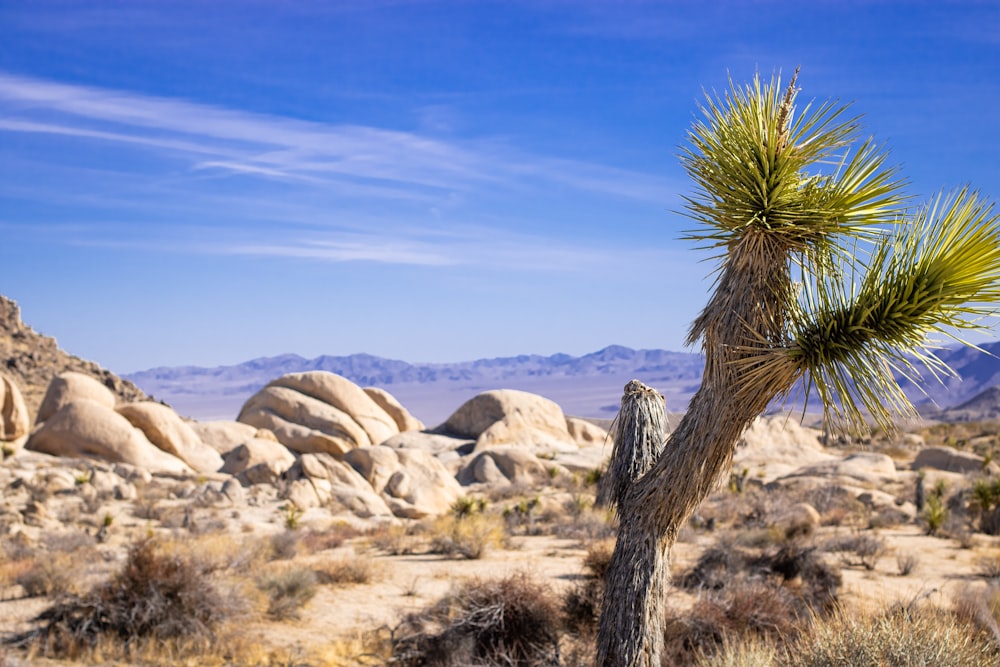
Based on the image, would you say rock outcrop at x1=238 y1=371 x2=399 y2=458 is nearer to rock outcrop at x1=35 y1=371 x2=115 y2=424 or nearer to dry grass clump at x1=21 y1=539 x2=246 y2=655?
rock outcrop at x1=35 y1=371 x2=115 y2=424

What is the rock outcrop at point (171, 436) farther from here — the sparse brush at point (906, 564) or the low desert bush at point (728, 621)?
the low desert bush at point (728, 621)

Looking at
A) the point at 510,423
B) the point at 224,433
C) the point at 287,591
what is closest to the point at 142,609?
the point at 287,591

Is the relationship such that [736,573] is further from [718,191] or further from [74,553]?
[74,553]

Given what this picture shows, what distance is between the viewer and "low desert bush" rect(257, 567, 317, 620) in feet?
37.1

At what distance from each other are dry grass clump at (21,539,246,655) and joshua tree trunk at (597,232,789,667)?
18.9 ft

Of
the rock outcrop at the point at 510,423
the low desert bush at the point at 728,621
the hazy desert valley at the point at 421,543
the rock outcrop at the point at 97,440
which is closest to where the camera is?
the low desert bush at the point at 728,621

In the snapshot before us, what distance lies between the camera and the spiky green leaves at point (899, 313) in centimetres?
494

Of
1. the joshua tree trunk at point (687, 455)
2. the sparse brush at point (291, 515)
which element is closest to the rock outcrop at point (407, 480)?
the sparse brush at point (291, 515)

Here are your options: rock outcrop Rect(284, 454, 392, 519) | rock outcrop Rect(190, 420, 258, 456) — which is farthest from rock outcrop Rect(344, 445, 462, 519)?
rock outcrop Rect(190, 420, 258, 456)

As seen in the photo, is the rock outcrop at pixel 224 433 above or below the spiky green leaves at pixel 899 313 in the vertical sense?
below

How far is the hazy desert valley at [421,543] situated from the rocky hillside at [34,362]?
0.47 m

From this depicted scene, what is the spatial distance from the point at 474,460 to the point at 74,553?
16.1 meters

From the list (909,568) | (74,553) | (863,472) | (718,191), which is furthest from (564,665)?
(863,472)

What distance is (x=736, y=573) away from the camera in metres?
12.5
